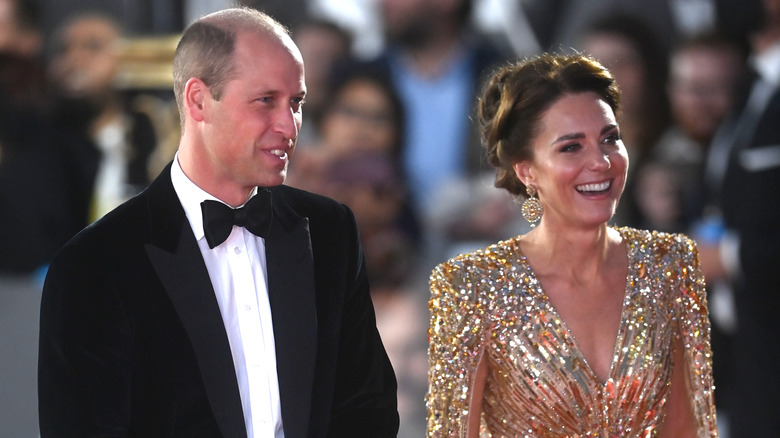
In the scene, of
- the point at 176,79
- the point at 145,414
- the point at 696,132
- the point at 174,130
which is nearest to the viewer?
the point at 145,414

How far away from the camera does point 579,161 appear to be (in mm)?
2744

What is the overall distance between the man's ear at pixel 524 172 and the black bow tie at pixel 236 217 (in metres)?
0.80

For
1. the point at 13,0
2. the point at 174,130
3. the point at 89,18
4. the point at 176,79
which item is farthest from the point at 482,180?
the point at 176,79

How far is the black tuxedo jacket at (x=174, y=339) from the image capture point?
213 cm

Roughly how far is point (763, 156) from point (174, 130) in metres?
3.18

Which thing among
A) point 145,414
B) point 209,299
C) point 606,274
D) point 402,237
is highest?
point 402,237

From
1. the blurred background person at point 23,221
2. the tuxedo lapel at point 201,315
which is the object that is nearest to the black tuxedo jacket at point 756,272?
the tuxedo lapel at point 201,315

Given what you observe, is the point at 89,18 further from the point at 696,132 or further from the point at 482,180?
the point at 696,132

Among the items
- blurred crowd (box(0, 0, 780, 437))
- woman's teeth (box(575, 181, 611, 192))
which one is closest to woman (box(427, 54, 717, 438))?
woman's teeth (box(575, 181, 611, 192))

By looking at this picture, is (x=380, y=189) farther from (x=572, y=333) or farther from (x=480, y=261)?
(x=572, y=333)

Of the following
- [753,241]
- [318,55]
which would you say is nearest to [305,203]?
[753,241]

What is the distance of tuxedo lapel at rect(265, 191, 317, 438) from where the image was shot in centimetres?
227

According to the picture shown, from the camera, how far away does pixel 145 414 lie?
2164mm

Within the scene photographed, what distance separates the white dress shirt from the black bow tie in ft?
0.14
